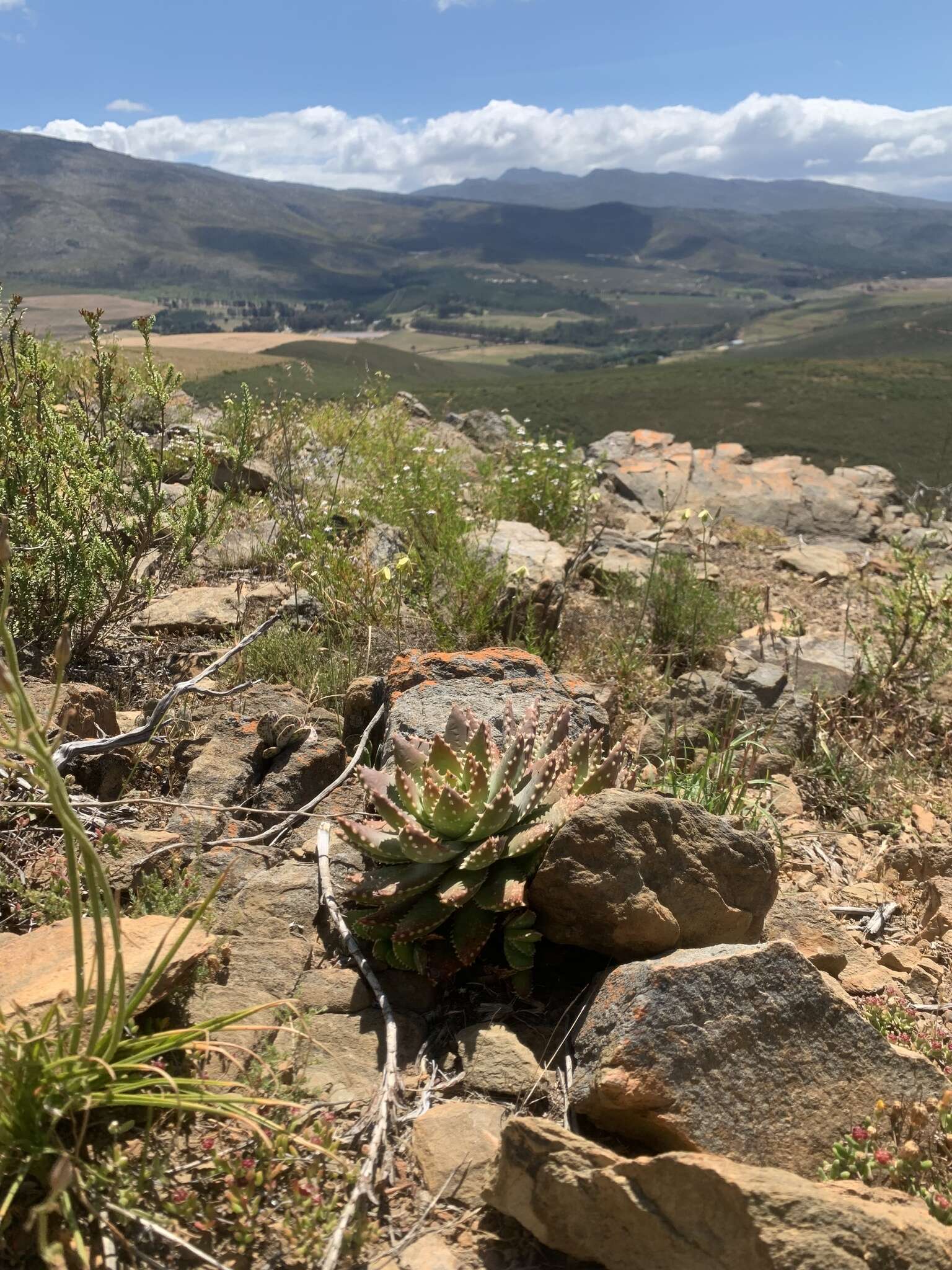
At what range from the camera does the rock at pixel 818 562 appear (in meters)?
8.70

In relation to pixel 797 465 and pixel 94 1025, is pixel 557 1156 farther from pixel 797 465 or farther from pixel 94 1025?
pixel 797 465

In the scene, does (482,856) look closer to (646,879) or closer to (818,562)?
(646,879)

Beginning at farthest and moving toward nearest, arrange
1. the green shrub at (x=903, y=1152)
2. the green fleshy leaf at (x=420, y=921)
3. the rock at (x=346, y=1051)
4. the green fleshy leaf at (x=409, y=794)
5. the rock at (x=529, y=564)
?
the rock at (x=529, y=564)
the green fleshy leaf at (x=409, y=794)
the green fleshy leaf at (x=420, y=921)
the rock at (x=346, y=1051)
the green shrub at (x=903, y=1152)

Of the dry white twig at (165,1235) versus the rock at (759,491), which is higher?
the rock at (759,491)

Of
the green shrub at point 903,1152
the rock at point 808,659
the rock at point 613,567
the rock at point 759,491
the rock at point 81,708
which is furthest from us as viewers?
the rock at point 759,491

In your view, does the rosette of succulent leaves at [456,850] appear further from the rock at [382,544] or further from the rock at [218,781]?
the rock at [382,544]

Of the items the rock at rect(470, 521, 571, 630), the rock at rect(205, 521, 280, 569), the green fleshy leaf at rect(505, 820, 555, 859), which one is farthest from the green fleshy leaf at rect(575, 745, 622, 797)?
Result: the rock at rect(205, 521, 280, 569)

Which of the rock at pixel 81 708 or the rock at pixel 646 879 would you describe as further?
the rock at pixel 81 708

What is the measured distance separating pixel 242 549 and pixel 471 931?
4.27 meters

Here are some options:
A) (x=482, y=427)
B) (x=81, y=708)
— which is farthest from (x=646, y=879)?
(x=482, y=427)

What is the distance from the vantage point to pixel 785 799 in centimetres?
438

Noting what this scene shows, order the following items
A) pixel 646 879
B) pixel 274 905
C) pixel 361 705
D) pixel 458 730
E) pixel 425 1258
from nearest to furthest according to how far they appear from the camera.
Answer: pixel 425 1258 < pixel 646 879 < pixel 274 905 < pixel 458 730 < pixel 361 705

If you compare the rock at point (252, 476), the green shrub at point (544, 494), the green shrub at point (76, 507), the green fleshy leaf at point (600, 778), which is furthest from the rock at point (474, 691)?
the green shrub at point (544, 494)

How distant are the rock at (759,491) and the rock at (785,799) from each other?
247 inches
